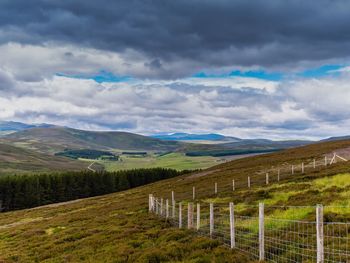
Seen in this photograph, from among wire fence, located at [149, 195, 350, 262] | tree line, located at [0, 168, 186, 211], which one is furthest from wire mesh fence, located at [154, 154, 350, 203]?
tree line, located at [0, 168, 186, 211]

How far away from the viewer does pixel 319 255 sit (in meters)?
10.8

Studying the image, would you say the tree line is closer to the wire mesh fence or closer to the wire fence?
the wire mesh fence

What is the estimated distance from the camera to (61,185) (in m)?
131

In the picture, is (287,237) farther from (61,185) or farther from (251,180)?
(61,185)

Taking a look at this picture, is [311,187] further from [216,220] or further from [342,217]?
[342,217]

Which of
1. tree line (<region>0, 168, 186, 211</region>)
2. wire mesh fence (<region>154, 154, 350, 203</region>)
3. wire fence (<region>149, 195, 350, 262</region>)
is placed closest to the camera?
wire fence (<region>149, 195, 350, 262</region>)

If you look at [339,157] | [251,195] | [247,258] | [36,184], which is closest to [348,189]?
[251,195]

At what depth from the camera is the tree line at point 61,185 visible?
120688 millimetres

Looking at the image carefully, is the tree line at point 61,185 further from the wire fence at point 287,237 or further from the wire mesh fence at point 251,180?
the wire fence at point 287,237

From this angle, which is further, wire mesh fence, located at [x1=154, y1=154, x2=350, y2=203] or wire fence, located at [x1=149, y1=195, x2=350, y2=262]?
wire mesh fence, located at [x1=154, y1=154, x2=350, y2=203]

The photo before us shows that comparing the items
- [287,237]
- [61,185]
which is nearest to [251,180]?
[287,237]

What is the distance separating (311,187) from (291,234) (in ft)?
52.1

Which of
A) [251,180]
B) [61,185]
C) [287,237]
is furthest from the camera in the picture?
[61,185]

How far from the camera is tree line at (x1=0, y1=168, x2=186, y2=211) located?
121 metres
